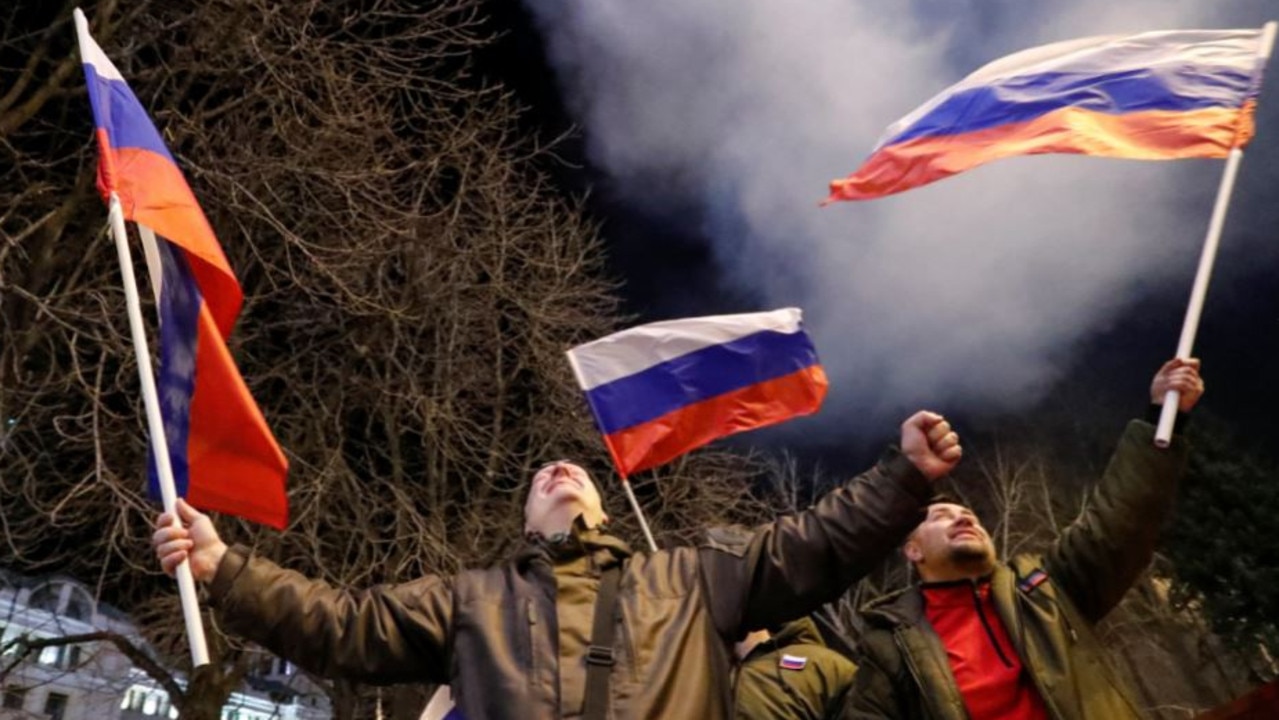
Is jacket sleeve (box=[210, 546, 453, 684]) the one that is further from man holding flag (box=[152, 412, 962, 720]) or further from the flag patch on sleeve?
the flag patch on sleeve

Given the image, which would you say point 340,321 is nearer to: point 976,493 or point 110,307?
Answer: point 110,307

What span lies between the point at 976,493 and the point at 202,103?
1865 cm

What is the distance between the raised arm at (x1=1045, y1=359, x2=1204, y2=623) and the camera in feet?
10.6

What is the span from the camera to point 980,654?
10.8 ft

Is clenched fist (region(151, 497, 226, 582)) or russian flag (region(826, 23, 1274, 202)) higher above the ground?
russian flag (region(826, 23, 1274, 202))

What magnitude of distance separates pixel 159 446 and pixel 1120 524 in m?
3.01

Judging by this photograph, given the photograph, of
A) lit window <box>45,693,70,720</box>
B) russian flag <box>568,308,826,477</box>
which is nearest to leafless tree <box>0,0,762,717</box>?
russian flag <box>568,308,826,477</box>

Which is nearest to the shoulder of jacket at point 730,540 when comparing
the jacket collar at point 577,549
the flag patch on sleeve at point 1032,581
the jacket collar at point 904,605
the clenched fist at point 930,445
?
the jacket collar at point 577,549

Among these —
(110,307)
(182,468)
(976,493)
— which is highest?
(976,493)

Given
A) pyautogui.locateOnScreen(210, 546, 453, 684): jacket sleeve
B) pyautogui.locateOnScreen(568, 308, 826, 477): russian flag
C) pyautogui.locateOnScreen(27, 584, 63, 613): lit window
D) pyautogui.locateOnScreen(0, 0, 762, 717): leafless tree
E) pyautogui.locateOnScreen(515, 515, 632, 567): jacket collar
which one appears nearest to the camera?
pyautogui.locateOnScreen(210, 546, 453, 684): jacket sleeve

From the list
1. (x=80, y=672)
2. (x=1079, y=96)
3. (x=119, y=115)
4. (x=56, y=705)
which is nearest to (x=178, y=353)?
(x=119, y=115)

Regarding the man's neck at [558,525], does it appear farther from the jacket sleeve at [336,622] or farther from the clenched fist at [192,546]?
the clenched fist at [192,546]

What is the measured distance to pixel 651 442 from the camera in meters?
6.57

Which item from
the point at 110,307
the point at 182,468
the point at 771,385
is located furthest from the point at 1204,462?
the point at 182,468
